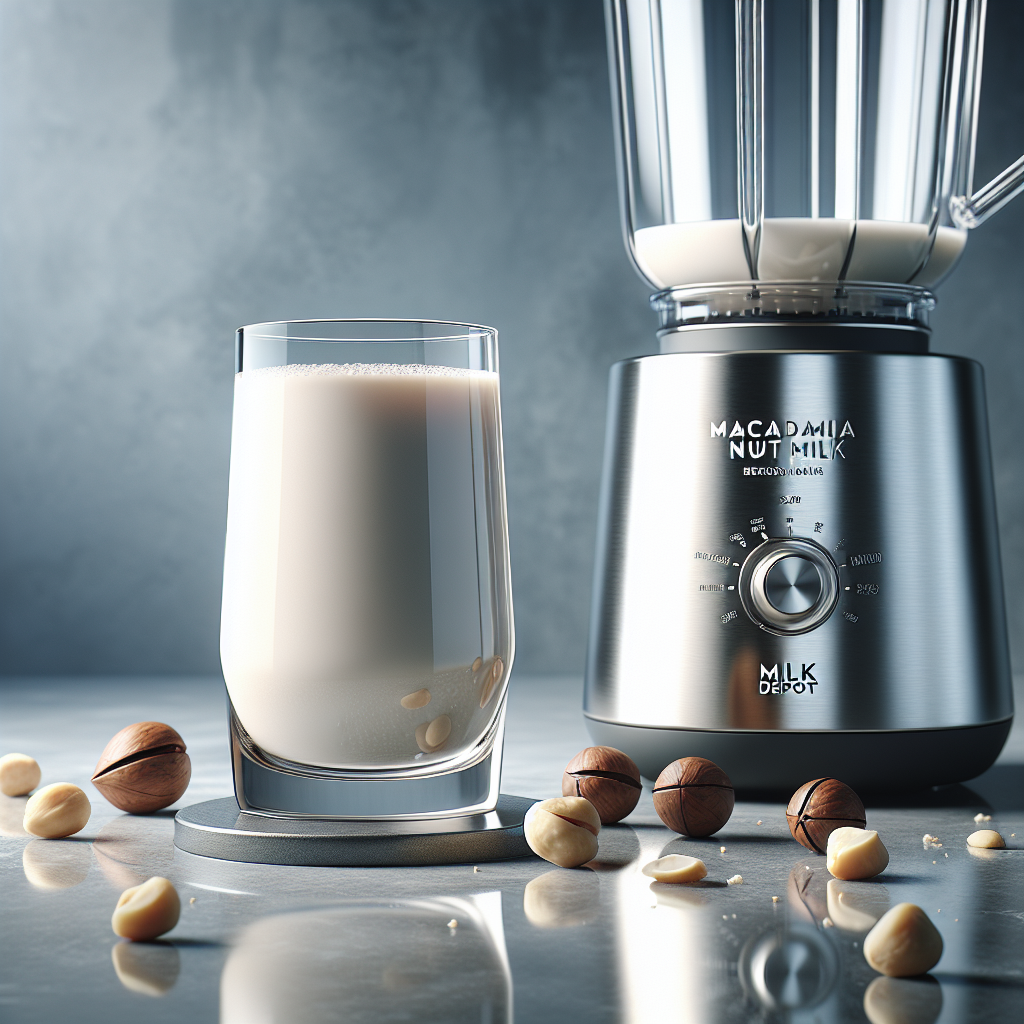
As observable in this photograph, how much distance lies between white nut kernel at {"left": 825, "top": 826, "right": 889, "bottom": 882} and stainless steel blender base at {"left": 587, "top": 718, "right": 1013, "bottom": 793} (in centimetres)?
17

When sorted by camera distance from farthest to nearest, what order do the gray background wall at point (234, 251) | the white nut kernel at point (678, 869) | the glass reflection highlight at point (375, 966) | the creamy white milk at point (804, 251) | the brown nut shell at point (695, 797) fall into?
the gray background wall at point (234, 251)
the creamy white milk at point (804, 251)
the brown nut shell at point (695, 797)
the white nut kernel at point (678, 869)
the glass reflection highlight at point (375, 966)

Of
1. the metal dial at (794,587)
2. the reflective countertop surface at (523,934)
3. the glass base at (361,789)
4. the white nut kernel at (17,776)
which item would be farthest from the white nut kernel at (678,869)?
the white nut kernel at (17,776)

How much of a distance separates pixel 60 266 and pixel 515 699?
1.06 metres

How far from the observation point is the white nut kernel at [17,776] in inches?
41.2

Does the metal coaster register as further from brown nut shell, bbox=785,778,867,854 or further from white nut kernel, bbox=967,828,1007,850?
white nut kernel, bbox=967,828,1007,850

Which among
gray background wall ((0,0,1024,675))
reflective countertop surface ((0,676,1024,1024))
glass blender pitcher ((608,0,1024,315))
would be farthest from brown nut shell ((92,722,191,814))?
gray background wall ((0,0,1024,675))

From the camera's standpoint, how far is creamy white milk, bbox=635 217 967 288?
1.02m

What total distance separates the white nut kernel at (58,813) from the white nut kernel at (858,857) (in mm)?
463

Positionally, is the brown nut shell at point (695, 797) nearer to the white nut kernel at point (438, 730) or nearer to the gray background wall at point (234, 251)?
the white nut kernel at point (438, 730)

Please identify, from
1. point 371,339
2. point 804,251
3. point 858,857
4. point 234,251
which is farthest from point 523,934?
point 234,251

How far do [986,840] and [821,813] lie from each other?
111 mm

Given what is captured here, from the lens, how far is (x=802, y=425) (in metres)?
0.98

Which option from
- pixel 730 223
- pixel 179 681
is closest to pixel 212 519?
pixel 179 681

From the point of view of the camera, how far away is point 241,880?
77 cm
